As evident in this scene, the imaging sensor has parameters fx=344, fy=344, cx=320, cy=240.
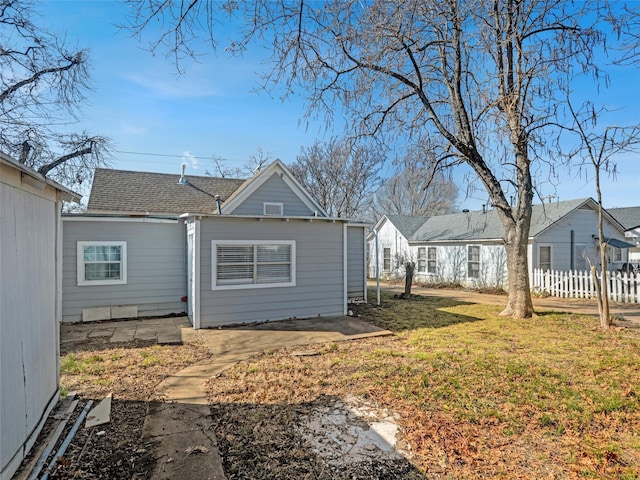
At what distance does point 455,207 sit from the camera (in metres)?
35.2

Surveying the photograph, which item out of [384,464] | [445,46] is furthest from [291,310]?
[445,46]

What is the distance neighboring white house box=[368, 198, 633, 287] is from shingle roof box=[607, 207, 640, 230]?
427 inches

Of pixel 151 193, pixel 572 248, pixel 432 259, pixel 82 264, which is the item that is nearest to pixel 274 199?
pixel 151 193

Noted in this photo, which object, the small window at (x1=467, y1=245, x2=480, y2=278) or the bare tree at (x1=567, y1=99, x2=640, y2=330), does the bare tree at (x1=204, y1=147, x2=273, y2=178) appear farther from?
the bare tree at (x1=567, y1=99, x2=640, y2=330)

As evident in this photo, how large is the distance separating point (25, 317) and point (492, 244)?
1725 centimetres

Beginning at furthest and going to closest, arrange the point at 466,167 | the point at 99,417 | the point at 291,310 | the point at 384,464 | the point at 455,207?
the point at 455,207 → the point at 466,167 → the point at 291,310 → the point at 99,417 → the point at 384,464

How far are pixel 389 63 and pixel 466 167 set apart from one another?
4.05m

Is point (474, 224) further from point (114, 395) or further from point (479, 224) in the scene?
point (114, 395)

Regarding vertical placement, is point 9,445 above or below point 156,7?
below

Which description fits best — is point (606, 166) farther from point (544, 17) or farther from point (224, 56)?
point (224, 56)

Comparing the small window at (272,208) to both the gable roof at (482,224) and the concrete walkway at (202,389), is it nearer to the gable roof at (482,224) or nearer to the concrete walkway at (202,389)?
the concrete walkway at (202,389)

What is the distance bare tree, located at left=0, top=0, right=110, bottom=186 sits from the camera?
11.0 metres

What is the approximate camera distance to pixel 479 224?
18.4m

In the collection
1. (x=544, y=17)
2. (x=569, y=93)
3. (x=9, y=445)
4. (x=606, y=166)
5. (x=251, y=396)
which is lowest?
(x=251, y=396)
